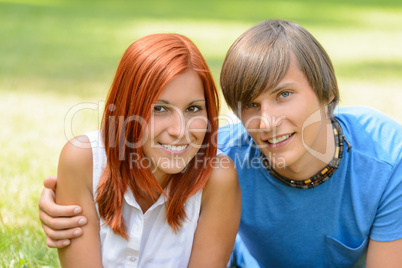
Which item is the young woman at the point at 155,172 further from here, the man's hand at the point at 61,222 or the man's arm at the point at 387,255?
the man's arm at the point at 387,255

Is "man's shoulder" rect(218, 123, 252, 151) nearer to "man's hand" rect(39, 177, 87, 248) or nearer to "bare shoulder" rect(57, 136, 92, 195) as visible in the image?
"bare shoulder" rect(57, 136, 92, 195)

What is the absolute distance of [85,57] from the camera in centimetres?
1020

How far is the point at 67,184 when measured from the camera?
2.81 metres

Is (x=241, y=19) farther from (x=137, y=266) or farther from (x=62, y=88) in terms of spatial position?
(x=137, y=266)

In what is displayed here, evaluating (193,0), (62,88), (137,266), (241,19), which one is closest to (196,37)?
(241,19)

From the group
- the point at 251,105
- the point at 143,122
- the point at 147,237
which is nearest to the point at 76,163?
the point at 143,122

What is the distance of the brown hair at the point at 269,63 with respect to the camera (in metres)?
2.78

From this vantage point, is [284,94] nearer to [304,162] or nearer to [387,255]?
[304,162]

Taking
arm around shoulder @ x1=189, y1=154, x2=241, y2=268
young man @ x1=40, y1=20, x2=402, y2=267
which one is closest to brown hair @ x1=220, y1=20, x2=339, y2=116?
young man @ x1=40, y1=20, x2=402, y2=267

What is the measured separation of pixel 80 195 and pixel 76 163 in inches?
6.3

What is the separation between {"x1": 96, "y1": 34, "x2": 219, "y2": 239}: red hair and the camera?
265cm

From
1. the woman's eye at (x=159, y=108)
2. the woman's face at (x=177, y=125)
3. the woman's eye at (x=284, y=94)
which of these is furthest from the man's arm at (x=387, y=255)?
the woman's eye at (x=159, y=108)

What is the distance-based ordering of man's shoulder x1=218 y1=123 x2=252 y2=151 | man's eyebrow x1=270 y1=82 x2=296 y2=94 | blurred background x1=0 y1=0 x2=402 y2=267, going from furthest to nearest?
blurred background x1=0 y1=0 x2=402 y2=267 → man's shoulder x1=218 y1=123 x2=252 y2=151 → man's eyebrow x1=270 y1=82 x2=296 y2=94

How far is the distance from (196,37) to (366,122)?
985 cm
